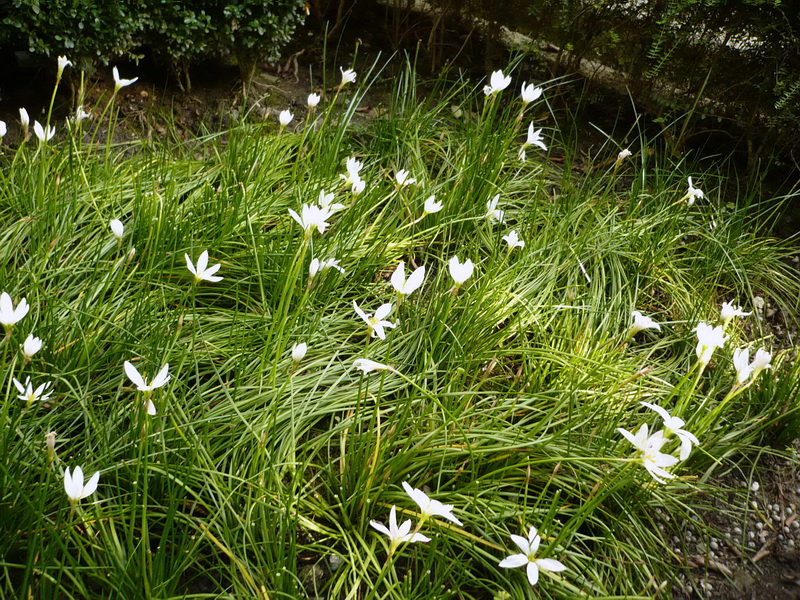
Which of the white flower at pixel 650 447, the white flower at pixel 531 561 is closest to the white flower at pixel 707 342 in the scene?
the white flower at pixel 650 447

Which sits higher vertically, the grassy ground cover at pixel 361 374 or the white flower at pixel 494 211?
the white flower at pixel 494 211

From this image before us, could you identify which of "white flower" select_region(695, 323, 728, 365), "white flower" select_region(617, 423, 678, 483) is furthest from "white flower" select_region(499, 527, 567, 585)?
"white flower" select_region(695, 323, 728, 365)

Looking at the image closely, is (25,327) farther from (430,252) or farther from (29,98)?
(29,98)

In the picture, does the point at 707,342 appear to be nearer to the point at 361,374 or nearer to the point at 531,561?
the point at 531,561

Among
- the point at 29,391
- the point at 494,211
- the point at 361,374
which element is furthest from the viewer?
the point at 494,211

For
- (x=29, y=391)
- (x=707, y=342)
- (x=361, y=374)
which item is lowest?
(x=361, y=374)

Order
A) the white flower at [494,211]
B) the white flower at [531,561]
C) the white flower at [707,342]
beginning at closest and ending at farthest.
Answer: the white flower at [531,561] < the white flower at [707,342] < the white flower at [494,211]

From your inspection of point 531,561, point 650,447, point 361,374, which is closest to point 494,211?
point 361,374

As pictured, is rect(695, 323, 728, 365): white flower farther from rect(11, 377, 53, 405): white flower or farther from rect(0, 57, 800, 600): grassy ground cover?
rect(11, 377, 53, 405): white flower

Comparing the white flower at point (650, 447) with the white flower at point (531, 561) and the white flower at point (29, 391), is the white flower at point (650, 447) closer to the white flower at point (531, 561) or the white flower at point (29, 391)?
the white flower at point (531, 561)
